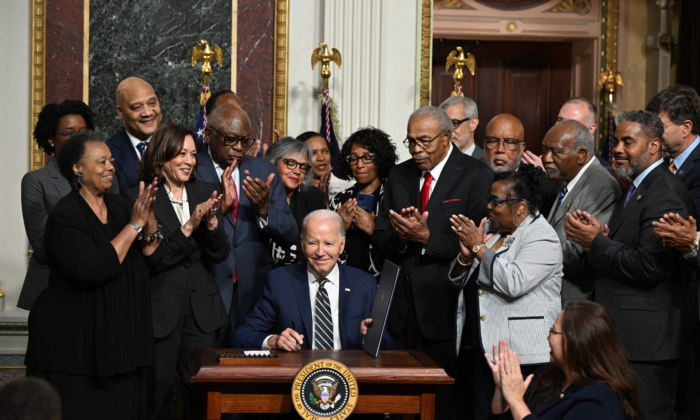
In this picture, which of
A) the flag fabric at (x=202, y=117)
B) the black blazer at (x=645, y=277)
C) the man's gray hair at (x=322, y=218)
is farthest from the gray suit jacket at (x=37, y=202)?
the black blazer at (x=645, y=277)

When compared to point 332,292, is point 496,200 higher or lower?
higher

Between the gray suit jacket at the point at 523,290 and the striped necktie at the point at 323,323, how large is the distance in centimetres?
78

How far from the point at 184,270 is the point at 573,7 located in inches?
245

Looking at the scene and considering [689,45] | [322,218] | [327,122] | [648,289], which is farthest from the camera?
[689,45]

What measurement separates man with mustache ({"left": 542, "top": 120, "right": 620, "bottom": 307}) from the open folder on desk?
126 cm

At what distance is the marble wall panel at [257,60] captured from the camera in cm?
727

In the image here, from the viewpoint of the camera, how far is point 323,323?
13.8ft

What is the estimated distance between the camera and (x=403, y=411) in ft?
12.1

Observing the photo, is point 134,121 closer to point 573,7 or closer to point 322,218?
point 322,218

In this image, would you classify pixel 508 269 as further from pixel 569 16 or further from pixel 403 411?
pixel 569 16

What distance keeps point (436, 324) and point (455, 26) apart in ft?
16.6

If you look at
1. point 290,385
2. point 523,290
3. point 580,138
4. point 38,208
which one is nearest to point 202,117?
point 38,208

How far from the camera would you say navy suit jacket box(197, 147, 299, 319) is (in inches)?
195

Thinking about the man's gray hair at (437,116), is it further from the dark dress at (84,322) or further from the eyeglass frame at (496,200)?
the dark dress at (84,322)
